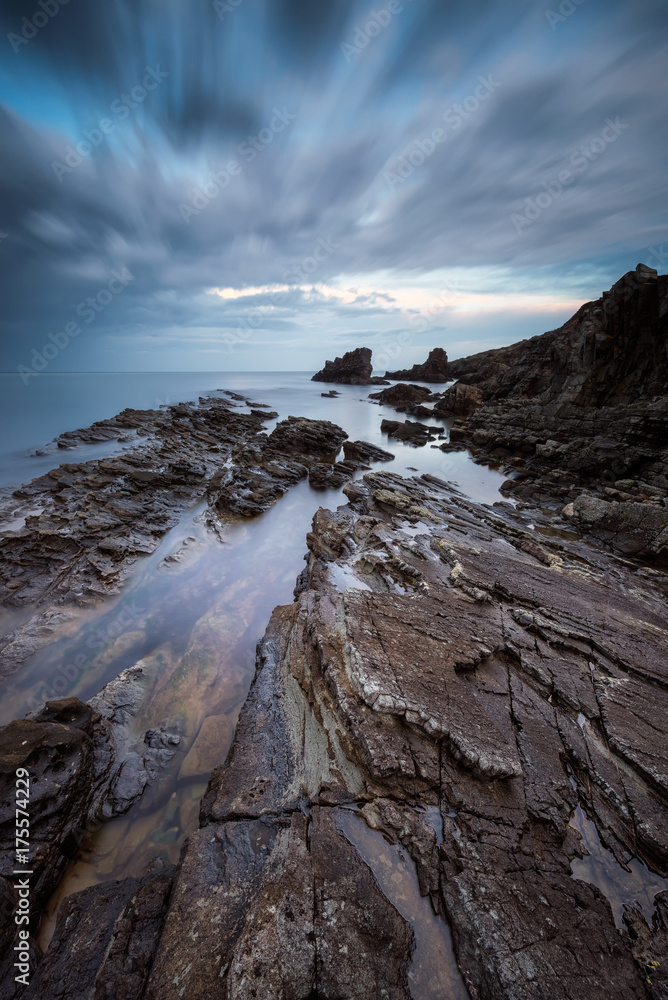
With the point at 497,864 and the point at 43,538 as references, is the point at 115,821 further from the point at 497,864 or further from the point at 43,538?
the point at 43,538

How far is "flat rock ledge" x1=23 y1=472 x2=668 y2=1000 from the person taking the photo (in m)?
3.15

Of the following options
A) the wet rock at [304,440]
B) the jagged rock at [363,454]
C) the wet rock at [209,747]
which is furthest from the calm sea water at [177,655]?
the wet rock at [304,440]

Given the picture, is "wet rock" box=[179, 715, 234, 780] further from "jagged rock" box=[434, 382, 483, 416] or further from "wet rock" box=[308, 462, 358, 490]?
"jagged rock" box=[434, 382, 483, 416]

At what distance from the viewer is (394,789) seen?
458 cm

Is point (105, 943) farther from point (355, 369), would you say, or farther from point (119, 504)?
point (355, 369)

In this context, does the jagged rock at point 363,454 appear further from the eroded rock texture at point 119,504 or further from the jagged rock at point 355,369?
the jagged rock at point 355,369

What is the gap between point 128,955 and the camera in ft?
10.9

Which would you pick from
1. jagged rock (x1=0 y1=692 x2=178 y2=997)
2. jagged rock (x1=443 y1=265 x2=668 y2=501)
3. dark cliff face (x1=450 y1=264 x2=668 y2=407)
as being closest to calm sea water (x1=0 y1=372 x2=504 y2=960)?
jagged rock (x1=0 y1=692 x2=178 y2=997)

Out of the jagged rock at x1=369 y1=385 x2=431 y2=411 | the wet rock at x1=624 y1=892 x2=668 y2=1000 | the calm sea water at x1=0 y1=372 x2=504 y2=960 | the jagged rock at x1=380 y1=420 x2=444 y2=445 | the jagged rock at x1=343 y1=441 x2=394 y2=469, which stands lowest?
the calm sea water at x1=0 y1=372 x2=504 y2=960

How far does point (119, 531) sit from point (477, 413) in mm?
36142

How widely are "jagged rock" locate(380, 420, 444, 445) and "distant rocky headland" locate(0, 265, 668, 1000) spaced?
2515 cm

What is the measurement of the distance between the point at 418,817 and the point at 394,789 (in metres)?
0.40

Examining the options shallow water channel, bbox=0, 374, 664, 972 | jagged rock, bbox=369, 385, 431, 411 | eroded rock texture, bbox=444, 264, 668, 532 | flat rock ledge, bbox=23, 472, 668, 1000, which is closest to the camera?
flat rock ledge, bbox=23, 472, 668, 1000

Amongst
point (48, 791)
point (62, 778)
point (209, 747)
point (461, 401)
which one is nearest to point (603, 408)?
point (461, 401)
